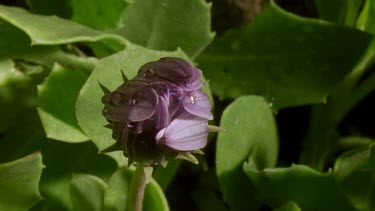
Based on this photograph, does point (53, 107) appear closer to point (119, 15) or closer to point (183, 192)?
point (119, 15)

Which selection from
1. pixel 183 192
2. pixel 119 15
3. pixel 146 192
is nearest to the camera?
pixel 146 192

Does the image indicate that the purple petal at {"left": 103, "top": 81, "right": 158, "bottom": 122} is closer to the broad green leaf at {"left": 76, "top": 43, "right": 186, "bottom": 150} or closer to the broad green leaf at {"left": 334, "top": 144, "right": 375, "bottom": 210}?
the broad green leaf at {"left": 76, "top": 43, "right": 186, "bottom": 150}

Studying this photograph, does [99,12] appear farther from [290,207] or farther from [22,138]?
[290,207]

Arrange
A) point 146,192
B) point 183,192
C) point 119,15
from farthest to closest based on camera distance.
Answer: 1. point 183,192
2. point 119,15
3. point 146,192

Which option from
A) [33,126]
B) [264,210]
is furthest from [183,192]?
[33,126]

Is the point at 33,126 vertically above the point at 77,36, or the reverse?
the point at 77,36
